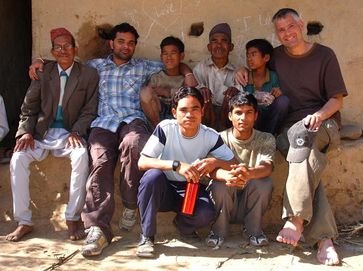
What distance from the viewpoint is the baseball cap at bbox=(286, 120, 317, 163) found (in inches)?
148

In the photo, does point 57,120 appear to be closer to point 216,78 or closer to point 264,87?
point 216,78

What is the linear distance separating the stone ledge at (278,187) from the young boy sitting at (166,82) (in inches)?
23.3

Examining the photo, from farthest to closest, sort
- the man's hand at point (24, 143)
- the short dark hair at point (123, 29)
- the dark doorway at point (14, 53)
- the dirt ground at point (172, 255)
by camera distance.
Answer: the dark doorway at point (14, 53)
the short dark hair at point (123, 29)
the man's hand at point (24, 143)
the dirt ground at point (172, 255)

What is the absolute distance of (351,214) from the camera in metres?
4.42

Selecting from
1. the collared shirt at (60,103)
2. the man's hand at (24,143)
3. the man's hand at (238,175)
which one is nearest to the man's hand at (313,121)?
the man's hand at (238,175)

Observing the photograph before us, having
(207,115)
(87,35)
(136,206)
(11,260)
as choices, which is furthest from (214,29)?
(11,260)

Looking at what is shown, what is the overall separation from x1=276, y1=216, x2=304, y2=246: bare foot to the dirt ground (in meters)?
0.16

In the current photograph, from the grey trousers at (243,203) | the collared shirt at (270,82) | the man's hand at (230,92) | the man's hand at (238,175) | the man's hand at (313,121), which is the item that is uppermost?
the collared shirt at (270,82)

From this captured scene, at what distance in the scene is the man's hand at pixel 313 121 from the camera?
3.84 metres

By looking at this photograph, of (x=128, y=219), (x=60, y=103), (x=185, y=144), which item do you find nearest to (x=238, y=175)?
(x=185, y=144)

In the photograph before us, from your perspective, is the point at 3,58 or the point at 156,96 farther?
the point at 3,58

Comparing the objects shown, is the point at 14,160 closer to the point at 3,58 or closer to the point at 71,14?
the point at 71,14

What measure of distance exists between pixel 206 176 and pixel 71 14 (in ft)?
7.01

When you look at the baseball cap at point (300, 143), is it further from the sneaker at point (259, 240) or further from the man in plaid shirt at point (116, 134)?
the man in plaid shirt at point (116, 134)
